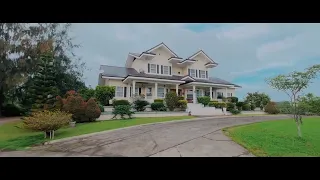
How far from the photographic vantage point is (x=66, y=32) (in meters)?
4.98

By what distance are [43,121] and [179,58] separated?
Answer: 380cm

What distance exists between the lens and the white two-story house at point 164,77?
220 inches

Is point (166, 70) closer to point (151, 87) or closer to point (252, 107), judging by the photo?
point (151, 87)

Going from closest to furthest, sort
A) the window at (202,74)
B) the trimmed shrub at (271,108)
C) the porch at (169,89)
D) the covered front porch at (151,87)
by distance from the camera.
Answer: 1. the trimmed shrub at (271,108)
2. the porch at (169,89)
3. the covered front porch at (151,87)
4. the window at (202,74)

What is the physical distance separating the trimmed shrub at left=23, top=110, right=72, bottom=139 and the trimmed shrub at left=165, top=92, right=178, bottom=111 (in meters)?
2.42

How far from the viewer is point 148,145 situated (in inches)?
147

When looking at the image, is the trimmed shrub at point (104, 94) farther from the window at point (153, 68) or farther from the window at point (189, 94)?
the window at point (189, 94)

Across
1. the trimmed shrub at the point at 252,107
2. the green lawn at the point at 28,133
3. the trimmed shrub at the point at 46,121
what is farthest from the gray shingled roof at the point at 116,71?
the trimmed shrub at the point at 252,107

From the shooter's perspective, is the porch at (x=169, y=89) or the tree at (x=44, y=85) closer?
the tree at (x=44, y=85)

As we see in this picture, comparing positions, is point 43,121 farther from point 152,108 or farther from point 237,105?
point 237,105

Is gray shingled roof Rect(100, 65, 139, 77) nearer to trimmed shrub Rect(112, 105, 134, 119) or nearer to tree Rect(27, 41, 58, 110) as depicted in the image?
trimmed shrub Rect(112, 105, 134, 119)

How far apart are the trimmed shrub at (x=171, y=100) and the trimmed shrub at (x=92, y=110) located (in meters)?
1.73

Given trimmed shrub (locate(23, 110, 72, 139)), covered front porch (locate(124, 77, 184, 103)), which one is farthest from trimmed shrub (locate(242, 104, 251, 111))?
trimmed shrub (locate(23, 110, 72, 139))
